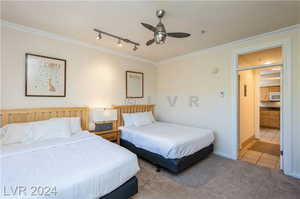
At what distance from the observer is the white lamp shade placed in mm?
3213

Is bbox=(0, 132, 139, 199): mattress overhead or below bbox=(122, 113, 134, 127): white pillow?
below

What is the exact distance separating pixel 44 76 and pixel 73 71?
0.56 m

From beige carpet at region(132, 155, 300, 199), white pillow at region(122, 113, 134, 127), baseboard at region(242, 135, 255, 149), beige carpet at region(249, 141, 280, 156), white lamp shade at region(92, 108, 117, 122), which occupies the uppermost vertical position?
white lamp shade at region(92, 108, 117, 122)

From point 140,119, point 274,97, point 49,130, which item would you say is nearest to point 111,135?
point 140,119

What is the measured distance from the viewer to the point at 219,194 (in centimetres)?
198

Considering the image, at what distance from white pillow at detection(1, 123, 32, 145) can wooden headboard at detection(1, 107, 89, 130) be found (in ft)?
0.82

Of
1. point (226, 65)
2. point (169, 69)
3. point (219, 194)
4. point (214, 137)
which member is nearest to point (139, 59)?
point (169, 69)

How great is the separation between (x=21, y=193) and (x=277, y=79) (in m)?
8.89

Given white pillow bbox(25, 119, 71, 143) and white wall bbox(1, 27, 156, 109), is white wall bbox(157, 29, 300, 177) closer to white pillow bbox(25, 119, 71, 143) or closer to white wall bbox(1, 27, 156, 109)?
white wall bbox(1, 27, 156, 109)

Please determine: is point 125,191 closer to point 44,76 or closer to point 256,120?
point 44,76

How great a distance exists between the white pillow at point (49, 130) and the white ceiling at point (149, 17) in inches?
71.5

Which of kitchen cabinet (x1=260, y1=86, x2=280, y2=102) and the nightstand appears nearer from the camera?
the nightstand

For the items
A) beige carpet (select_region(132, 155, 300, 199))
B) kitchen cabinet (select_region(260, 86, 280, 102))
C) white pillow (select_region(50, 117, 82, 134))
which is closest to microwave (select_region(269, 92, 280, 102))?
kitchen cabinet (select_region(260, 86, 280, 102))

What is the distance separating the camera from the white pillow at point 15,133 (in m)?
2.09
